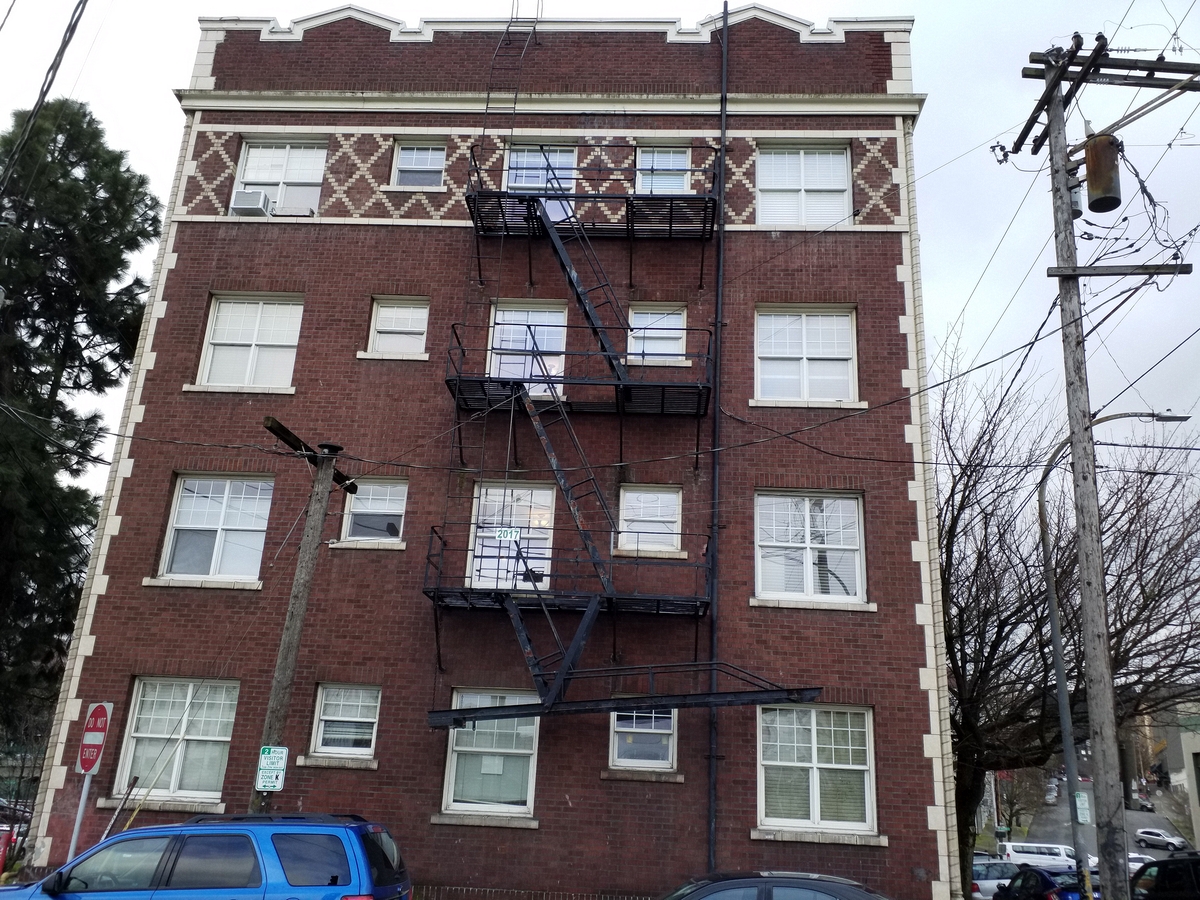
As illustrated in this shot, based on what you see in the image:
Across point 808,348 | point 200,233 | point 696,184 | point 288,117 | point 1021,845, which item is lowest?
point 1021,845

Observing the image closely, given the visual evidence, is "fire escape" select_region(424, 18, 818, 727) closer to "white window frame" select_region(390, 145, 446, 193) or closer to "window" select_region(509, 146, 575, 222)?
"window" select_region(509, 146, 575, 222)

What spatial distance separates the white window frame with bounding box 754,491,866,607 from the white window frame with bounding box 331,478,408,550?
19.8 ft

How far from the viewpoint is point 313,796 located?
1462 centimetres

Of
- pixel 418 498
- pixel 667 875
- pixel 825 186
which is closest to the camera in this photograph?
pixel 667 875

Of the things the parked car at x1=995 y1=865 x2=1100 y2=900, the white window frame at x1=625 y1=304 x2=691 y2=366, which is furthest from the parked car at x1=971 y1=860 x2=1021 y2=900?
the white window frame at x1=625 y1=304 x2=691 y2=366

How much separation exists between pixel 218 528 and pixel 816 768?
1096 centimetres

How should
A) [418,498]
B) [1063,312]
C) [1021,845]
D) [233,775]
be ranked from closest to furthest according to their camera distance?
[1063,312]
[233,775]
[418,498]
[1021,845]

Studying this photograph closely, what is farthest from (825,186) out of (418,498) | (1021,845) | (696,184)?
(1021,845)

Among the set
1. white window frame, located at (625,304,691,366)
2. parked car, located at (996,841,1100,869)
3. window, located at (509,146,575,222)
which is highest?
window, located at (509,146,575,222)

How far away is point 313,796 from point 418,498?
5070mm

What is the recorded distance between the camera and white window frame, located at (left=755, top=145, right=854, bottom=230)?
58.0ft

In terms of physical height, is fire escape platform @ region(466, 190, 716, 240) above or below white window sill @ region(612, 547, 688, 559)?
above

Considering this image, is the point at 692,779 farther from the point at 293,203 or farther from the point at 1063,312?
the point at 293,203

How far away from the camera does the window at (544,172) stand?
1783 cm
